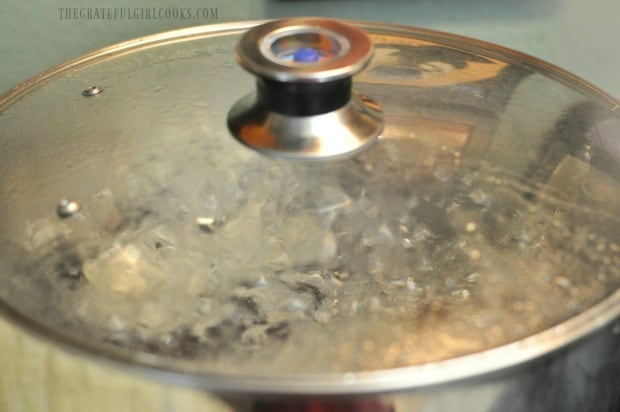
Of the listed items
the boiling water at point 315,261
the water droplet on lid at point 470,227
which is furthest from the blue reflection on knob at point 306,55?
the water droplet on lid at point 470,227

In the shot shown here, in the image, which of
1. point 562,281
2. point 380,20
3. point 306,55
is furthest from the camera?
point 380,20

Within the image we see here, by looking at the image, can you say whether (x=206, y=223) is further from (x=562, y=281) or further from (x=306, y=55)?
(x=562, y=281)

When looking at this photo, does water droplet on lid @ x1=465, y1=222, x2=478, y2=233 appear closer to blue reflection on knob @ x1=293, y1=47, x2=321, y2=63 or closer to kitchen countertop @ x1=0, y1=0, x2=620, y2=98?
blue reflection on knob @ x1=293, y1=47, x2=321, y2=63

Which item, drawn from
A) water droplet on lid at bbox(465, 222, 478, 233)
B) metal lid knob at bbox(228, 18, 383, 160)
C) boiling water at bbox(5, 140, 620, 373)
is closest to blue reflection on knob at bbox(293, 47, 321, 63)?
metal lid knob at bbox(228, 18, 383, 160)

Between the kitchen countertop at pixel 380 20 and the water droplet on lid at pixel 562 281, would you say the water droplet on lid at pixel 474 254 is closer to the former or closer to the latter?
the water droplet on lid at pixel 562 281

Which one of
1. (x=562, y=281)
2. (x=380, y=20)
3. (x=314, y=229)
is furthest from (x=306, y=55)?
(x=380, y=20)

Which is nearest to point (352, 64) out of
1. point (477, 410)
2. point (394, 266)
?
point (394, 266)
